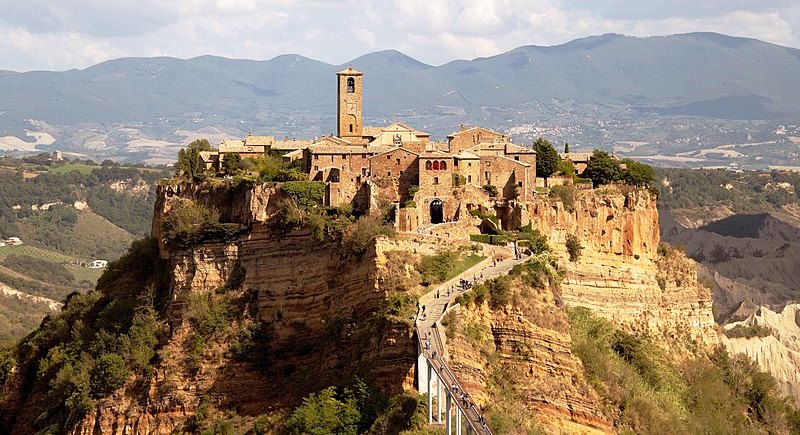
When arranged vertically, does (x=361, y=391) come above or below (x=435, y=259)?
below

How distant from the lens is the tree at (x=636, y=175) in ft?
170

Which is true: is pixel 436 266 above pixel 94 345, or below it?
above

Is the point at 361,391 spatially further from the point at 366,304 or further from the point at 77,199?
the point at 77,199

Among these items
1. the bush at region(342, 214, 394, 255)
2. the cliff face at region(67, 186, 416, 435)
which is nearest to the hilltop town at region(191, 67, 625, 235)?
the bush at region(342, 214, 394, 255)

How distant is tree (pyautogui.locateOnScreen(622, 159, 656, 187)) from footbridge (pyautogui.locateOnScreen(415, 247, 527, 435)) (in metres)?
12.3

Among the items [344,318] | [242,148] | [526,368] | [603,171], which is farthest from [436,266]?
[242,148]

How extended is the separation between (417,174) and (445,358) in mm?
14018

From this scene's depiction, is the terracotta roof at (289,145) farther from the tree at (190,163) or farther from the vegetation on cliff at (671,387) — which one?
the vegetation on cliff at (671,387)

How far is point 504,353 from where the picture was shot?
117 ft

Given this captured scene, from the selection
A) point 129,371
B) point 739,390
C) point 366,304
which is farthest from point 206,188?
point 739,390

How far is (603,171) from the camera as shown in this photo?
2025 inches

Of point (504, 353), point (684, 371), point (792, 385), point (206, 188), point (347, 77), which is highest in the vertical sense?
point (347, 77)

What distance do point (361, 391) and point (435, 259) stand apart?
5.88m

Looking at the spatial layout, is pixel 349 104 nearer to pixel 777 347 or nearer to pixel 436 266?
pixel 436 266
